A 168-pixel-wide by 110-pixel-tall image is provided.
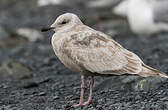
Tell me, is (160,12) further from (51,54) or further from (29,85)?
(29,85)

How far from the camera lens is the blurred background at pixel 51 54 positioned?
694 cm

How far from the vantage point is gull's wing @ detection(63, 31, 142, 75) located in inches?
236

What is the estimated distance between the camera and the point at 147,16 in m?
13.2

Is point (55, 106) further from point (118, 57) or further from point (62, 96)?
point (118, 57)

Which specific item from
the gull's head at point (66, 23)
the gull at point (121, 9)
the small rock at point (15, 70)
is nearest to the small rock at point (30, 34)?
the gull at point (121, 9)

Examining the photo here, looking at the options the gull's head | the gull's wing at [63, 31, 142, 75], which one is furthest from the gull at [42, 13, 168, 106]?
the gull's head

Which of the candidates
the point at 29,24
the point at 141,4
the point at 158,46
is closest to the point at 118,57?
the point at 158,46

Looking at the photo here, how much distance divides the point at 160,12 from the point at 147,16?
1.64 ft

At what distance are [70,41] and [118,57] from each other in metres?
0.66

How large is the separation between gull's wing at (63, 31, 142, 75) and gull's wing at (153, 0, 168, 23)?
7.53 metres

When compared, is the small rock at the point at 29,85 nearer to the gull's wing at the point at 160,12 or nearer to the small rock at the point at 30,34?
the small rock at the point at 30,34

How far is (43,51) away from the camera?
12289 mm

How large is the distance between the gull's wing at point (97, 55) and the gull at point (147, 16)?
23.3 feet

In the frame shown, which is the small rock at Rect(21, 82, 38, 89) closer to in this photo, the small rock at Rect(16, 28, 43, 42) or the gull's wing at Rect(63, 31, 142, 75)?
the gull's wing at Rect(63, 31, 142, 75)
